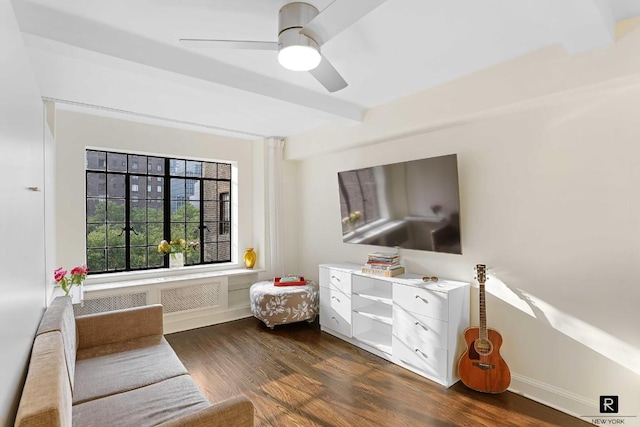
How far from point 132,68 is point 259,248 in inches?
114

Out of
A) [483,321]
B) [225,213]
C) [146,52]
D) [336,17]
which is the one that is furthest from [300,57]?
[225,213]

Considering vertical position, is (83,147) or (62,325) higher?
(83,147)

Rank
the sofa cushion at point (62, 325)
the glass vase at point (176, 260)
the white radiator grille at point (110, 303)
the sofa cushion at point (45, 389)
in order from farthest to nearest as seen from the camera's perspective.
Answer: the glass vase at point (176, 260)
the white radiator grille at point (110, 303)
the sofa cushion at point (62, 325)
the sofa cushion at point (45, 389)

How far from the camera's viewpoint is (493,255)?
8.82 ft

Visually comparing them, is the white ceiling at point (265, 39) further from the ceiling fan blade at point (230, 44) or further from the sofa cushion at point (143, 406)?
the sofa cushion at point (143, 406)

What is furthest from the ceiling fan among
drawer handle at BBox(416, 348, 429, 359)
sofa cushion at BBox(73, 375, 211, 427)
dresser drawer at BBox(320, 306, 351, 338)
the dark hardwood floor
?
dresser drawer at BBox(320, 306, 351, 338)

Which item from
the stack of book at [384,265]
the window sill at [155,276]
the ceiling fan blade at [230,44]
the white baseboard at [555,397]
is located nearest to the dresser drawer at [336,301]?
the stack of book at [384,265]

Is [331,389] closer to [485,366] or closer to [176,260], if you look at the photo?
[485,366]

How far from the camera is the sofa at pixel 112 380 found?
4.07 feet

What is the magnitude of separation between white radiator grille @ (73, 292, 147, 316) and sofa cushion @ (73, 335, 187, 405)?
4.11 ft

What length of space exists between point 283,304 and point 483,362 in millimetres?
2111

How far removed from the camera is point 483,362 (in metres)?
2.51

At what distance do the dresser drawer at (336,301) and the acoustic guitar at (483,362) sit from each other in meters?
1.25

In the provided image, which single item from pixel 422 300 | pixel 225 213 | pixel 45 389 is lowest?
pixel 422 300
